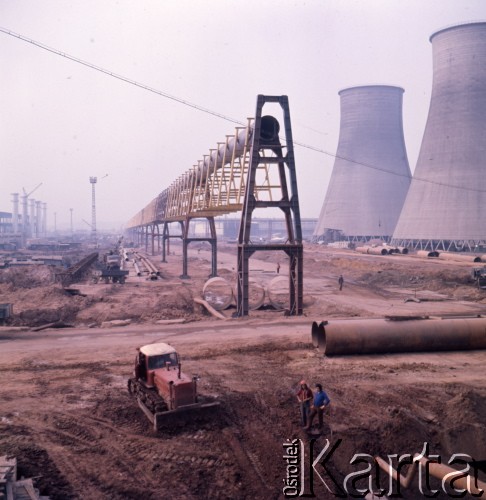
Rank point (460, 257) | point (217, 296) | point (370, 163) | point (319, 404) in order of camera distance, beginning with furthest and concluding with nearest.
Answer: point (370, 163) → point (460, 257) → point (217, 296) → point (319, 404)

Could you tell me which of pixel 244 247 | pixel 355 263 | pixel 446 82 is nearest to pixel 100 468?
pixel 244 247

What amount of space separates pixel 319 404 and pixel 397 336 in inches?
255

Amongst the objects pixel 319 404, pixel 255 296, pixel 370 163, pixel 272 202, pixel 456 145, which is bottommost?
pixel 255 296

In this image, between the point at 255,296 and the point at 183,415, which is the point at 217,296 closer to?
the point at 255,296

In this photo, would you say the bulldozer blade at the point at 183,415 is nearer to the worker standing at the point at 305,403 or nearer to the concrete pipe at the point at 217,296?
the worker standing at the point at 305,403

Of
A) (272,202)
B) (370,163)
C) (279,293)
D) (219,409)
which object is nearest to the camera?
(219,409)

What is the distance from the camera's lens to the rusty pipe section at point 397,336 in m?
15.0

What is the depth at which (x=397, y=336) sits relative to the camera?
50.1ft

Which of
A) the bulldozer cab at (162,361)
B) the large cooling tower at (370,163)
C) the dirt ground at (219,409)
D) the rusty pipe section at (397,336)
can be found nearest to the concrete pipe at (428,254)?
the large cooling tower at (370,163)

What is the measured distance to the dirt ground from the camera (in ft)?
27.4

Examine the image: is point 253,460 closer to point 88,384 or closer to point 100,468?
point 100,468

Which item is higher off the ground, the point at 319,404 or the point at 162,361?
the point at 162,361

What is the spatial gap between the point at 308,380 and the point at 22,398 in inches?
286

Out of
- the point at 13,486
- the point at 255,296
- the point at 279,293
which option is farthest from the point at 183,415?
the point at 279,293
